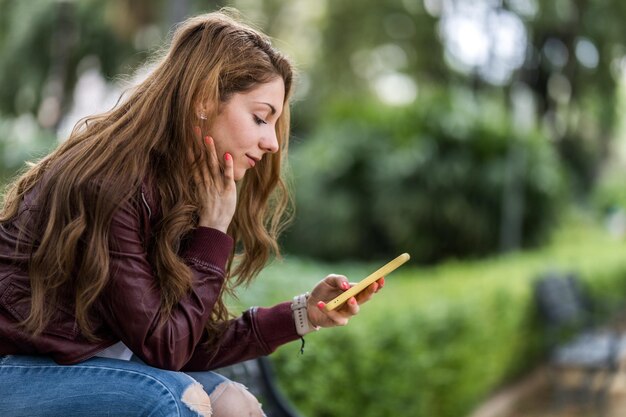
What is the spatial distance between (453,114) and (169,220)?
9.47m

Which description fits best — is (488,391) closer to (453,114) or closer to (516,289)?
(516,289)

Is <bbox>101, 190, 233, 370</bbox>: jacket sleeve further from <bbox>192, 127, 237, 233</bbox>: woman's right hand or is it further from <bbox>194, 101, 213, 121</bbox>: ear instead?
<bbox>194, 101, 213, 121</bbox>: ear

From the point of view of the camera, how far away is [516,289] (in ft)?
21.8

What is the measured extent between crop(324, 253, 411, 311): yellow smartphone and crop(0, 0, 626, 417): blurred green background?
23.7 inches

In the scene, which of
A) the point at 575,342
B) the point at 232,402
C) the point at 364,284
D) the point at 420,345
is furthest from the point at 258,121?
the point at 575,342

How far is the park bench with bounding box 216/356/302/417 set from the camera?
261 cm

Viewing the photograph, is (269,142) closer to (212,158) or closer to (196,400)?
(212,158)

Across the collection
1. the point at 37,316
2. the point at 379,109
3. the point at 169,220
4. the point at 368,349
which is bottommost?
the point at 368,349

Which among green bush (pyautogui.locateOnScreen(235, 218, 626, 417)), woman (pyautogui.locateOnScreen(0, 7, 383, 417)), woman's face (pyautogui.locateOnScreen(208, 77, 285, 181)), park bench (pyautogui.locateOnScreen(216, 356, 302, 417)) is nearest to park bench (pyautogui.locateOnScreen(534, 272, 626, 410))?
green bush (pyautogui.locateOnScreen(235, 218, 626, 417))

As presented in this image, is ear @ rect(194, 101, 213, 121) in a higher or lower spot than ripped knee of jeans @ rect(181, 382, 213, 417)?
higher

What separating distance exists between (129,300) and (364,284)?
0.48m

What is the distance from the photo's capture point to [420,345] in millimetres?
4582

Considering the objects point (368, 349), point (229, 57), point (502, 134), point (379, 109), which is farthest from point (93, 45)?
point (229, 57)

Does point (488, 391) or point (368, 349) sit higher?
point (368, 349)
